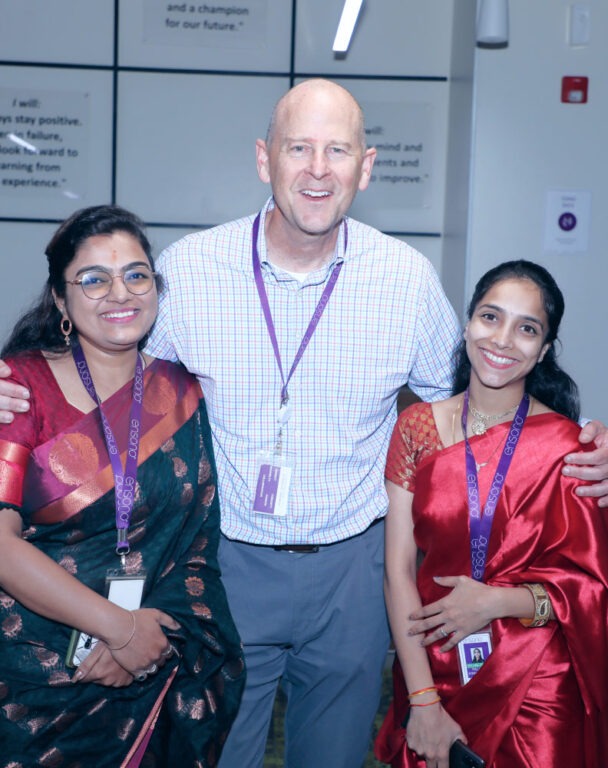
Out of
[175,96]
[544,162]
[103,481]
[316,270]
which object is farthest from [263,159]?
[175,96]

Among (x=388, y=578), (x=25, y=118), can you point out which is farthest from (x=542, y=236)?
(x=25, y=118)

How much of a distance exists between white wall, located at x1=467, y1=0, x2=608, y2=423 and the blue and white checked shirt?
2.04 m

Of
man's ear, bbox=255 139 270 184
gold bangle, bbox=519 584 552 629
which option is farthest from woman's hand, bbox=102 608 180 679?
man's ear, bbox=255 139 270 184

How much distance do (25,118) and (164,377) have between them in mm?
3403

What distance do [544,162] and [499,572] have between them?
256 centimetres

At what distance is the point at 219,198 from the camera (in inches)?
189

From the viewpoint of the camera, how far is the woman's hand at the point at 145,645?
1666 mm

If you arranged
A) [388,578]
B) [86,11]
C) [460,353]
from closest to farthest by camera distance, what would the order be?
1. [388,578]
2. [460,353]
3. [86,11]

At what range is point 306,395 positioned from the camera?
6.48 feet

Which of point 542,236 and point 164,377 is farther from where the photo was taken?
point 542,236

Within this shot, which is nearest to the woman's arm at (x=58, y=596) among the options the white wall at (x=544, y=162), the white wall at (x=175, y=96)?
the white wall at (x=544, y=162)

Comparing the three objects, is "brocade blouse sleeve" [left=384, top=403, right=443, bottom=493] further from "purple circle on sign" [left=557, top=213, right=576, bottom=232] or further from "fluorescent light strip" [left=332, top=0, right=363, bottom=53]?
"fluorescent light strip" [left=332, top=0, right=363, bottom=53]

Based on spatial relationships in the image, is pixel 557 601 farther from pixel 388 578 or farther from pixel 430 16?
pixel 430 16

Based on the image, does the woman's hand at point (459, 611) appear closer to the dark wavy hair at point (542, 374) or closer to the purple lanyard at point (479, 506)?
the purple lanyard at point (479, 506)
